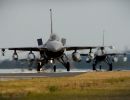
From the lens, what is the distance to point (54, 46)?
341 feet

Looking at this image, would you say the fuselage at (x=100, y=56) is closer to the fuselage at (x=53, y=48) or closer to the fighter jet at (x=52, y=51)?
the fighter jet at (x=52, y=51)

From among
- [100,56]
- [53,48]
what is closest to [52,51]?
[53,48]

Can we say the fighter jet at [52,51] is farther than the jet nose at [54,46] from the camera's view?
Yes

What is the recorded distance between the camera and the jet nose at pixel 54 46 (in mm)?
104062

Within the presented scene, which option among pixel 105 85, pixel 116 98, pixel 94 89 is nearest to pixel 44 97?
pixel 116 98

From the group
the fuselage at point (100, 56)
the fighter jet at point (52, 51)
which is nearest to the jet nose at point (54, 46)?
the fighter jet at point (52, 51)

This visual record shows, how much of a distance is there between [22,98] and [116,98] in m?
6.28

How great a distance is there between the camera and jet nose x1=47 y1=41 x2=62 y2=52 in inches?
4097

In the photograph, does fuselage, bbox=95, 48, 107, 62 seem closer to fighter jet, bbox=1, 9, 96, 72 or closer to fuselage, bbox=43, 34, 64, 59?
fighter jet, bbox=1, 9, 96, 72

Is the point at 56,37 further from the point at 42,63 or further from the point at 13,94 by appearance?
the point at 13,94

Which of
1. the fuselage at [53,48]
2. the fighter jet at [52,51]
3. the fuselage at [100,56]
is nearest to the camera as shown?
the fuselage at [53,48]

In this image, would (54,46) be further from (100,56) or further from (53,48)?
(100,56)

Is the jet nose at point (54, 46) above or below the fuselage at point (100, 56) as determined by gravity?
above

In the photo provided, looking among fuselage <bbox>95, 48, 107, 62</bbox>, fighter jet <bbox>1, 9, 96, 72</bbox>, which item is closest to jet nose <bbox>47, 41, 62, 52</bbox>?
fighter jet <bbox>1, 9, 96, 72</bbox>
